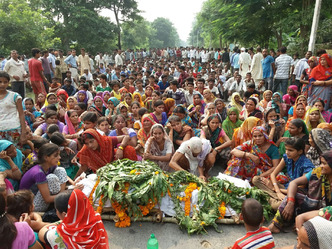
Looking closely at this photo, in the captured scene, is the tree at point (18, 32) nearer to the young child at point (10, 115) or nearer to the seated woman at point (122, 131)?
the young child at point (10, 115)

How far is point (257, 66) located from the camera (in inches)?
406

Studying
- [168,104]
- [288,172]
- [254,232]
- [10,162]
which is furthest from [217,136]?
[10,162]

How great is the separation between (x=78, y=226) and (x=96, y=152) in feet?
6.33

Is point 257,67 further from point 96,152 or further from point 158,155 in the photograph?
point 96,152

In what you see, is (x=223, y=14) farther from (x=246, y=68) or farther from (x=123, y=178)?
(x=123, y=178)

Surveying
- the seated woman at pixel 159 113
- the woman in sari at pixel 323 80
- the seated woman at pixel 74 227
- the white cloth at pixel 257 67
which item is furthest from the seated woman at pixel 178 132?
the white cloth at pixel 257 67

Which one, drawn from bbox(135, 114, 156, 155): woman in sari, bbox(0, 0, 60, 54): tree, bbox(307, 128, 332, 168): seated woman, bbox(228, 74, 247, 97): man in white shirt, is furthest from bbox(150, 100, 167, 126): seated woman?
bbox(0, 0, 60, 54): tree

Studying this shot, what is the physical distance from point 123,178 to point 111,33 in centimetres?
2689

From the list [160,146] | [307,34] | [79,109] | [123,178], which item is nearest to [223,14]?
[307,34]

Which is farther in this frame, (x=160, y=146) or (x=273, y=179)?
(x=160, y=146)

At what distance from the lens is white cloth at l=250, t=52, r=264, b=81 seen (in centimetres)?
1016

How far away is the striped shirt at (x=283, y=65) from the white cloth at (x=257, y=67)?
4.33ft

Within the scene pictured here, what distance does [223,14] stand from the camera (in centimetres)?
1602

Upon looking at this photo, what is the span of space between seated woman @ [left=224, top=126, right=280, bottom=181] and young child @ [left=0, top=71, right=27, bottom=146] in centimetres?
345
